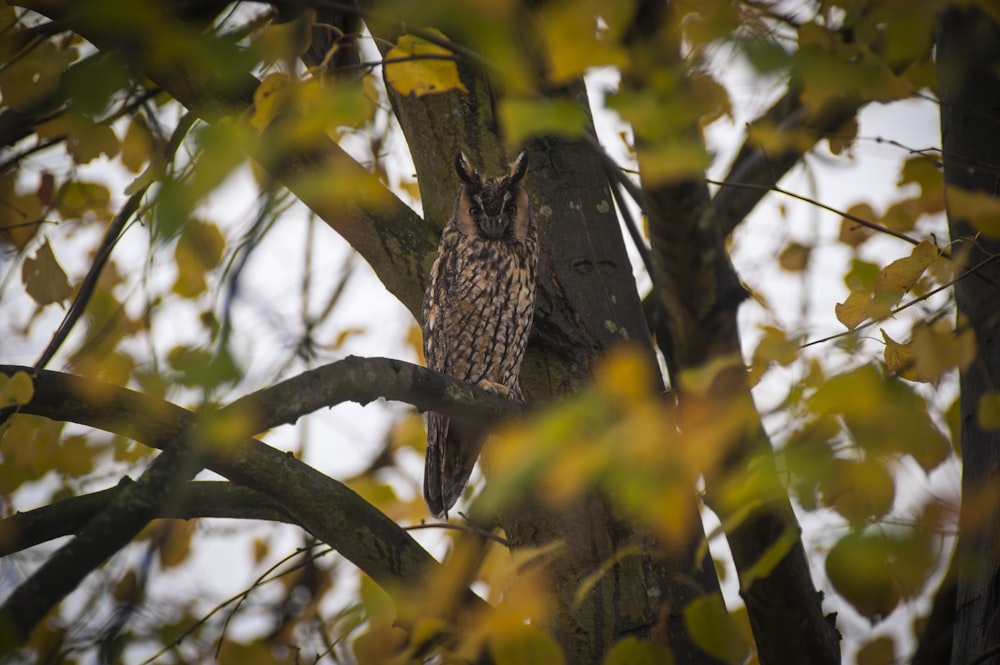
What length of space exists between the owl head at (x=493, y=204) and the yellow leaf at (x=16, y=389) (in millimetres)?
1468

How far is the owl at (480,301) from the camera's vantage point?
10.8 feet

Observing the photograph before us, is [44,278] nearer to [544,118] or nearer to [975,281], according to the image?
[544,118]

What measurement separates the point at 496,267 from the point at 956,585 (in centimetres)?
204

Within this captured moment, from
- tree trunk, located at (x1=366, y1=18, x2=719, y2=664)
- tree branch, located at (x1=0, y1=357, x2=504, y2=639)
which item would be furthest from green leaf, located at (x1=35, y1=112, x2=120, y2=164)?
tree branch, located at (x1=0, y1=357, x2=504, y2=639)

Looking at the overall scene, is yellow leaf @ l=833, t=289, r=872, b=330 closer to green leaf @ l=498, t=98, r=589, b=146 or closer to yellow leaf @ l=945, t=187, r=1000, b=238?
yellow leaf @ l=945, t=187, r=1000, b=238

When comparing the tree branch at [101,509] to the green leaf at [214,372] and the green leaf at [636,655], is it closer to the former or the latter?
the green leaf at [214,372]

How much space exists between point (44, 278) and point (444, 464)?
5.10ft

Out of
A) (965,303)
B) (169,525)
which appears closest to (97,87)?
(169,525)

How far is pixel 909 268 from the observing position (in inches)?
70.4

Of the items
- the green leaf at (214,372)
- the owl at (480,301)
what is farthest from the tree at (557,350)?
the owl at (480,301)

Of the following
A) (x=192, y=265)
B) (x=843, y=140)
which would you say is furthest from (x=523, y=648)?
(x=192, y=265)

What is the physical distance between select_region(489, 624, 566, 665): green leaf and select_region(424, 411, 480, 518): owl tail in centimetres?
167

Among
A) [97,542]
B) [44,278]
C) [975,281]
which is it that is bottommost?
[97,542]

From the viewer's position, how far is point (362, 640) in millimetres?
2191
